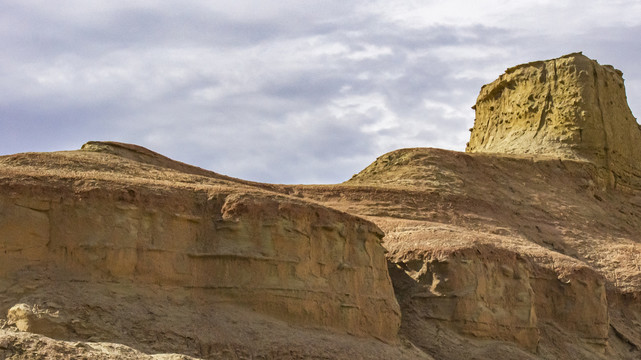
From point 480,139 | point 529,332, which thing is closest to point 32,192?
point 529,332

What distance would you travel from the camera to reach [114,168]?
24.3m

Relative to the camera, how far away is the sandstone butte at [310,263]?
65.1 feet

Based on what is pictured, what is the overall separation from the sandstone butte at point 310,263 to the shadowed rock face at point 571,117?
3701 millimetres

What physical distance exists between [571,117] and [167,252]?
2606cm

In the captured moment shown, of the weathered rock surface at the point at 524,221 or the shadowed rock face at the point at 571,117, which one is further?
the shadowed rock face at the point at 571,117

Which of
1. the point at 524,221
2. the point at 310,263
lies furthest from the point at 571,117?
the point at 310,263

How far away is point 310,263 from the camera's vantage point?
23219mm

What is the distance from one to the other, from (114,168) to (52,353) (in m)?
8.87

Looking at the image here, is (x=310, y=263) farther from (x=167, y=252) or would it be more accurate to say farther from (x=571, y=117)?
(x=571, y=117)

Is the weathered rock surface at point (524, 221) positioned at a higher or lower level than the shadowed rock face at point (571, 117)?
lower

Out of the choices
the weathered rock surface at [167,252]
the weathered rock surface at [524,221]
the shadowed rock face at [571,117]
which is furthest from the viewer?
the shadowed rock face at [571,117]

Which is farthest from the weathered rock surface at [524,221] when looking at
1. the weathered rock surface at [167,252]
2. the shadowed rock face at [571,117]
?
the weathered rock surface at [167,252]

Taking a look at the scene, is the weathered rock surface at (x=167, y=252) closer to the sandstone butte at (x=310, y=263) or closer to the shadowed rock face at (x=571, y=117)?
the sandstone butte at (x=310, y=263)

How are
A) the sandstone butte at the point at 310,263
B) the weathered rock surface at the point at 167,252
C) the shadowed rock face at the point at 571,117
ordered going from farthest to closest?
the shadowed rock face at the point at 571,117
the sandstone butte at the point at 310,263
the weathered rock surface at the point at 167,252
